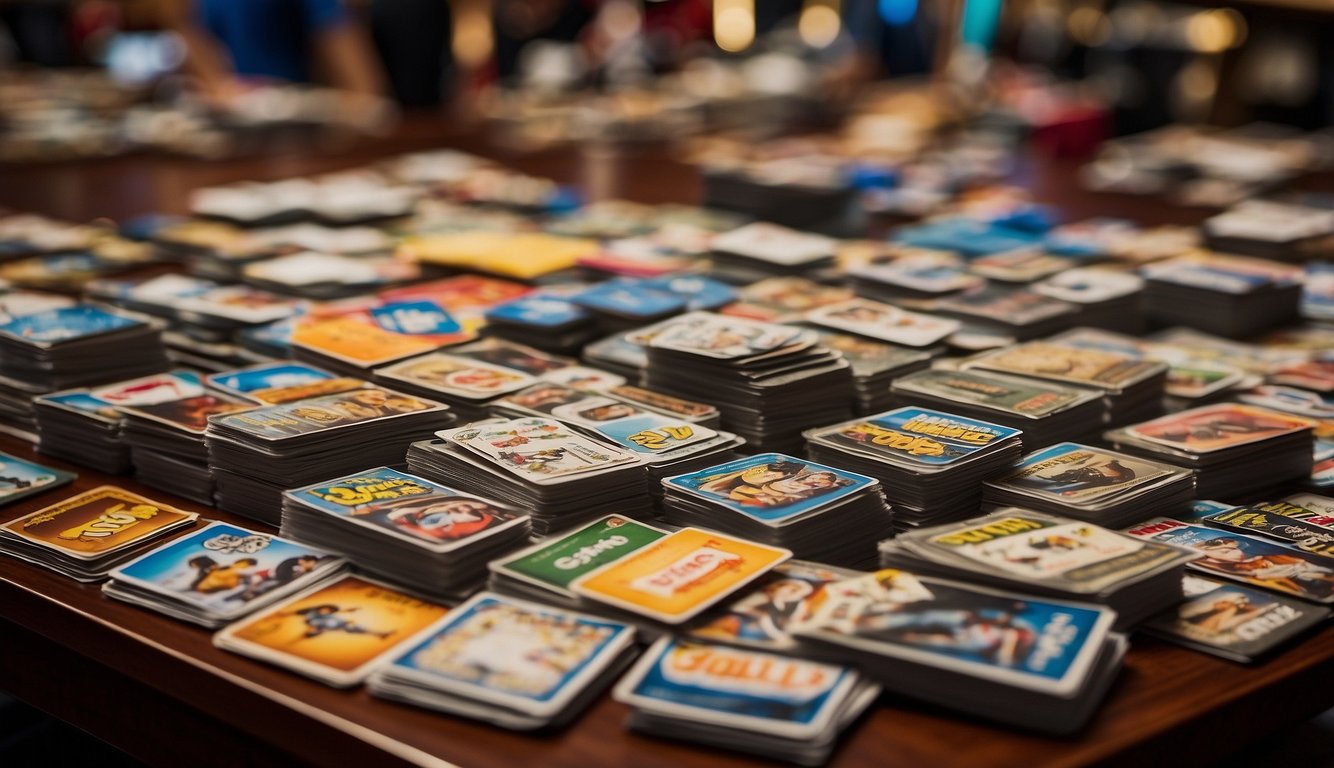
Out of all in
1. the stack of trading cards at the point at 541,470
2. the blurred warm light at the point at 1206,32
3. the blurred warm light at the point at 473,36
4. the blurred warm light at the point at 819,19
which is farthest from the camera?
the blurred warm light at the point at 819,19

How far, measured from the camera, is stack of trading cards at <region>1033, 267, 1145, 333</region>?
7.78ft

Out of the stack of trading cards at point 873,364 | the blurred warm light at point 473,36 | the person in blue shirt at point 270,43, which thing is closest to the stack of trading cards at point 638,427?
the stack of trading cards at point 873,364

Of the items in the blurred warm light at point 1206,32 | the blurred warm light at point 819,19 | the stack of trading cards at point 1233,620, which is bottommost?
the stack of trading cards at point 1233,620

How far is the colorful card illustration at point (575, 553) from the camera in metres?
1.33

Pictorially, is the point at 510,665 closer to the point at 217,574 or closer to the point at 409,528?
the point at 409,528

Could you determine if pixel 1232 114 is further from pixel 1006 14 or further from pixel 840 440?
pixel 840 440

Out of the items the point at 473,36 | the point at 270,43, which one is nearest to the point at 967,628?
the point at 270,43

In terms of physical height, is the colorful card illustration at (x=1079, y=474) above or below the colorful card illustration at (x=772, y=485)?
below

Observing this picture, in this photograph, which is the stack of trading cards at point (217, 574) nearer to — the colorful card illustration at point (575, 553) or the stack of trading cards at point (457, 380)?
the colorful card illustration at point (575, 553)

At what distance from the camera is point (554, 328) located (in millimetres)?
2137

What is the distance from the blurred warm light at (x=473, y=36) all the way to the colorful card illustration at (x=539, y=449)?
6047 millimetres

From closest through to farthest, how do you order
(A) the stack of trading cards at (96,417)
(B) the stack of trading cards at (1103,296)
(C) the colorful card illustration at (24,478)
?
(C) the colorful card illustration at (24,478), (A) the stack of trading cards at (96,417), (B) the stack of trading cards at (1103,296)

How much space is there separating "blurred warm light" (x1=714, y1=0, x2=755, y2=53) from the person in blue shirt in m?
4.57

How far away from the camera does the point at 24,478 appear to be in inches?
68.1
